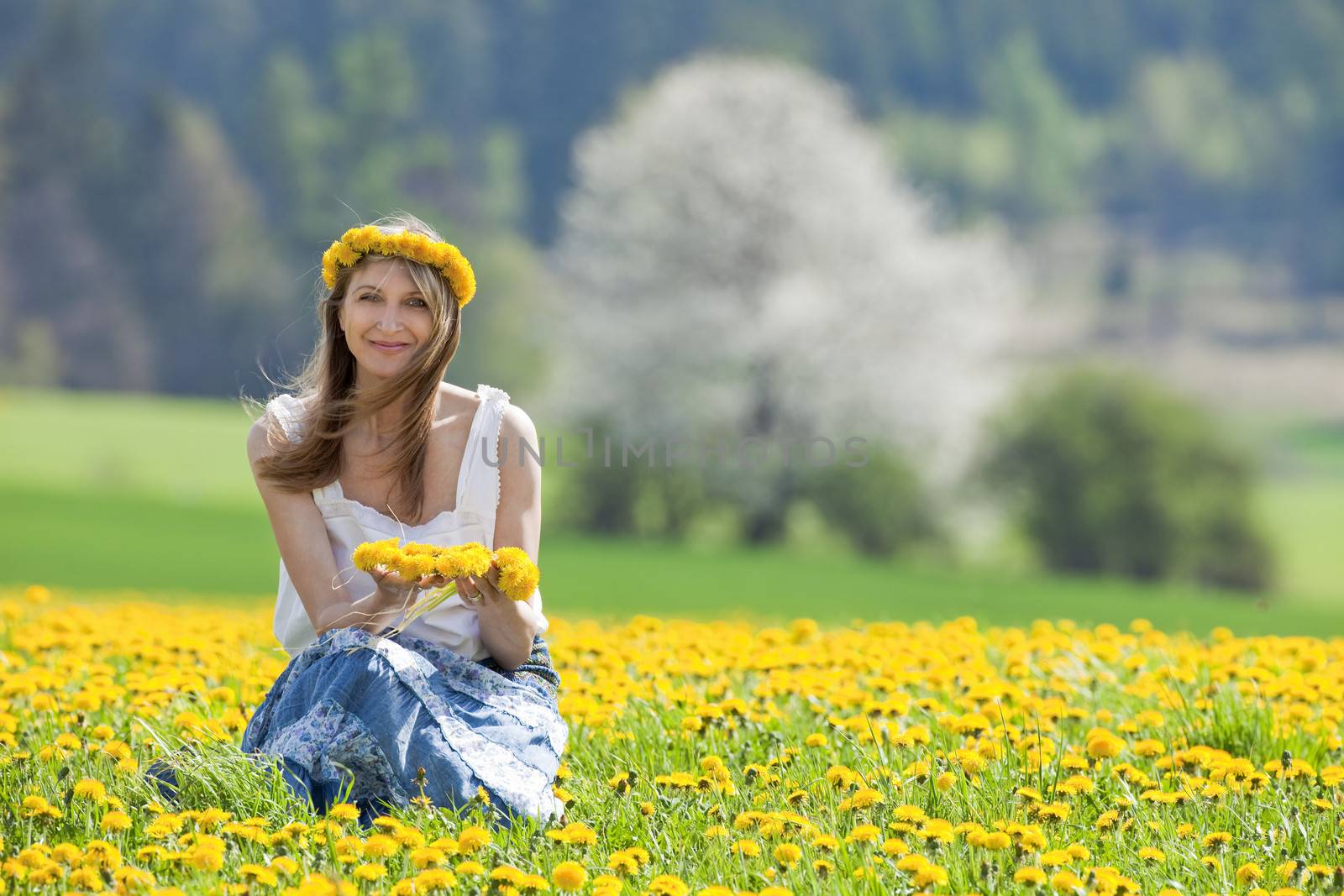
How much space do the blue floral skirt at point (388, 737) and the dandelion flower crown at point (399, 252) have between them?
3.44 ft

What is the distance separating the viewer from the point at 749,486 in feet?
88.0

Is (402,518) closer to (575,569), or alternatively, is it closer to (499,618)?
(499,618)

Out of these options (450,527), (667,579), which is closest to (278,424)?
(450,527)

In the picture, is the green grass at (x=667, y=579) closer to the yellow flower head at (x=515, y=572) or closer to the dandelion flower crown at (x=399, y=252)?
the dandelion flower crown at (x=399, y=252)

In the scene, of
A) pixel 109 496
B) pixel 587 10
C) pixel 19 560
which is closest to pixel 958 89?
pixel 587 10

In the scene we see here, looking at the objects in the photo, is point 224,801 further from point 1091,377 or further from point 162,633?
point 1091,377

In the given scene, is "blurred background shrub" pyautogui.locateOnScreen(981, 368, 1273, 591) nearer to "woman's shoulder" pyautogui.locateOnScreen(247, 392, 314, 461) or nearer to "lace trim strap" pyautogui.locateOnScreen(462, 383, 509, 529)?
"lace trim strap" pyautogui.locateOnScreen(462, 383, 509, 529)

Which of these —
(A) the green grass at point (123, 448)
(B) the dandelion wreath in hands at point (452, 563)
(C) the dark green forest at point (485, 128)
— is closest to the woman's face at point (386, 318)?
(B) the dandelion wreath in hands at point (452, 563)

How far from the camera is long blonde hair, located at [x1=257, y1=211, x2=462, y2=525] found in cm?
379

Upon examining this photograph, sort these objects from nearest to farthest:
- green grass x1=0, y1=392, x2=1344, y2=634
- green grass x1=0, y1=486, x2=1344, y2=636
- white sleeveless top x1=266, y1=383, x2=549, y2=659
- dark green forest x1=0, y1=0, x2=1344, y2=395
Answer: white sleeveless top x1=266, y1=383, x2=549, y2=659, green grass x1=0, y1=486, x2=1344, y2=636, green grass x1=0, y1=392, x2=1344, y2=634, dark green forest x1=0, y1=0, x2=1344, y2=395

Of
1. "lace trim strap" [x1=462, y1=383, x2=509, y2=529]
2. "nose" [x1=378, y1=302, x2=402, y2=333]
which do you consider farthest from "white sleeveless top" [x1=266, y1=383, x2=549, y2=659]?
"nose" [x1=378, y1=302, x2=402, y2=333]

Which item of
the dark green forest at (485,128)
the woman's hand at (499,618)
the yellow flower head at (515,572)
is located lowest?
the woman's hand at (499,618)

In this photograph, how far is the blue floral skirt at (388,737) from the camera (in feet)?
11.2

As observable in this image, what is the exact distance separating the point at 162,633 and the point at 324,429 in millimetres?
2227
